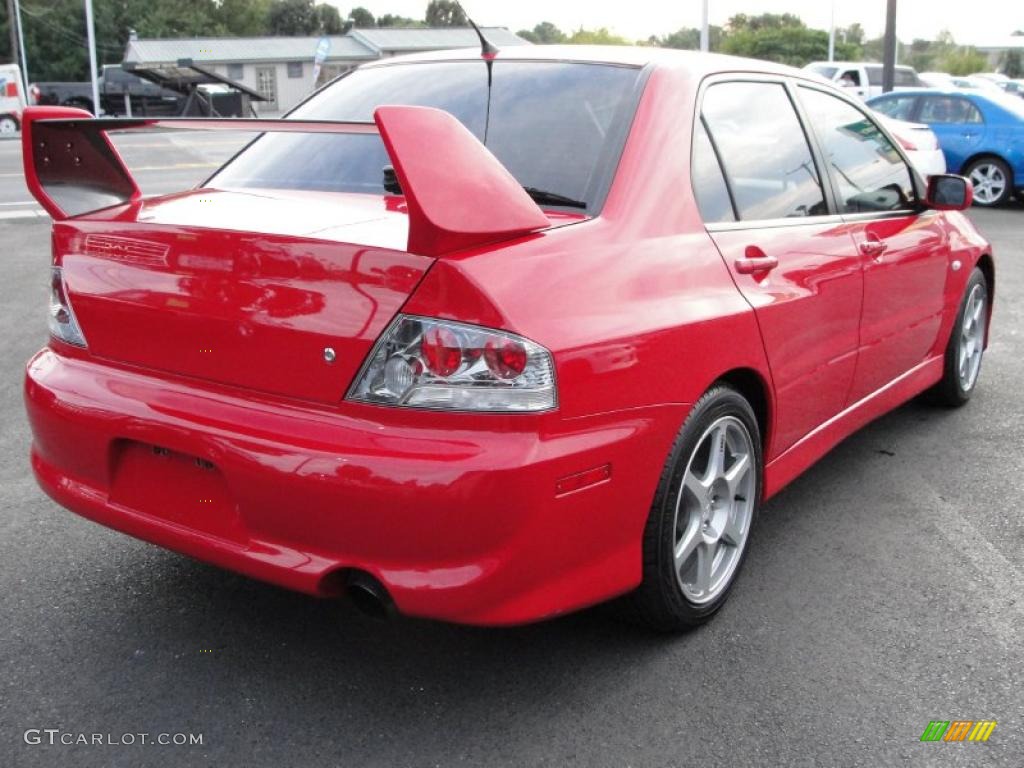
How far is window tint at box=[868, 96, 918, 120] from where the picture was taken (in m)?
15.0

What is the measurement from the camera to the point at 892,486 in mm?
4270

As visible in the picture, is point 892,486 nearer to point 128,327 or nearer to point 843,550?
point 843,550

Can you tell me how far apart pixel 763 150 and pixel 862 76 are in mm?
24933

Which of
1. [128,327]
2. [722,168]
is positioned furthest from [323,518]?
[722,168]

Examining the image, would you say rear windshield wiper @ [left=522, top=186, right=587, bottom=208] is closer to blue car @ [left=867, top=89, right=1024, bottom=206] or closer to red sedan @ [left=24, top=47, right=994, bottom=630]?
red sedan @ [left=24, top=47, right=994, bottom=630]

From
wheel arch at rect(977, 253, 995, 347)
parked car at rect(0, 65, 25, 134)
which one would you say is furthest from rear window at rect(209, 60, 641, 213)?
parked car at rect(0, 65, 25, 134)

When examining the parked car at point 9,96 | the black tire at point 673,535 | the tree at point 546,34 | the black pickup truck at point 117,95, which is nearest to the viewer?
the black tire at point 673,535

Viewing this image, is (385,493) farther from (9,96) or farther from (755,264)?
(9,96)

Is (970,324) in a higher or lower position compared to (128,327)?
lower

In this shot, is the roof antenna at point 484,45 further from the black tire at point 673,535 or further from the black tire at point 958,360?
the black tire at point 958,360

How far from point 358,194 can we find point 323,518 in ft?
3.46

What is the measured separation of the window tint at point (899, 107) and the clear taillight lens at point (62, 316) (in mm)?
14105

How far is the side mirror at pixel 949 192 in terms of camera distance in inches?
172

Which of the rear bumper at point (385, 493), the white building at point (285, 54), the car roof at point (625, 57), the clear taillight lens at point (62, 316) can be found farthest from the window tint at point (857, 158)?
the white building at point (285, 54)
